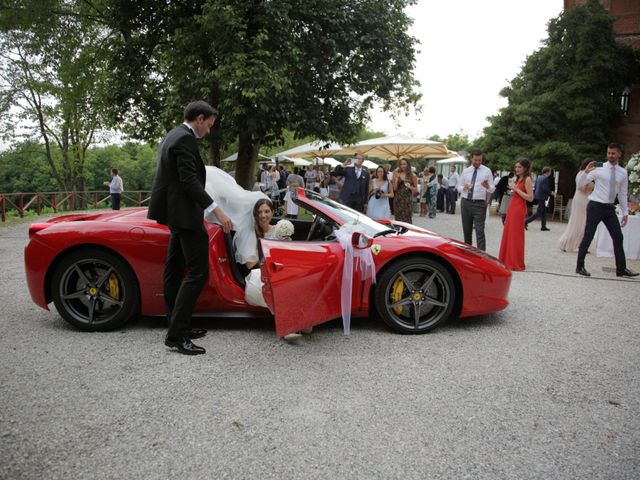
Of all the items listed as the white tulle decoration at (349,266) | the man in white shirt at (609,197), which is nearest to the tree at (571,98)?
the man in white shirt at (609,197)

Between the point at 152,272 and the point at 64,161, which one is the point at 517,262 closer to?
the point at 152,272

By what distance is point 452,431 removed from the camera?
277cm

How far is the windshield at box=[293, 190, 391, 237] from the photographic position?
4.50m

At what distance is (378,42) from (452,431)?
13.4m

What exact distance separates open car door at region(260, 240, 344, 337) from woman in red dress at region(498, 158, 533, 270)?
4.46 meters

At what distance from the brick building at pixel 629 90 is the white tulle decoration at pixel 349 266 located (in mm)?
22236

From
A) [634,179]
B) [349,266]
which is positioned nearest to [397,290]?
[349,266]

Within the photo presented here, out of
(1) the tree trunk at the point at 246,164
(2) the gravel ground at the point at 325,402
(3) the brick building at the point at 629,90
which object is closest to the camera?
(2) the gravel ground at the point at 325,402

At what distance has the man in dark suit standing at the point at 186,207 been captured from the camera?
3.71 m

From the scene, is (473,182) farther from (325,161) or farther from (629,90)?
(325,161)

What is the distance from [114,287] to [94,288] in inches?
6.5

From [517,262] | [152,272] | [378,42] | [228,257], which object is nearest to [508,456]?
[228,257]

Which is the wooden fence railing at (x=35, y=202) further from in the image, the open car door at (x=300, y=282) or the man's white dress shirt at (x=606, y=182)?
the open car door at (x=300, y=282)

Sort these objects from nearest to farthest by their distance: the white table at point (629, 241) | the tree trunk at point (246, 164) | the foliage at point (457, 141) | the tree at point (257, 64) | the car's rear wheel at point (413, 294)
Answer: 1. the car's rear wheel at point (413, 294)
2. the white table at point (629, 241)
3. the tree at point (257, 64)
4. the tree trunk at point (246, 164)
5. the foliage at point (457, 141)
